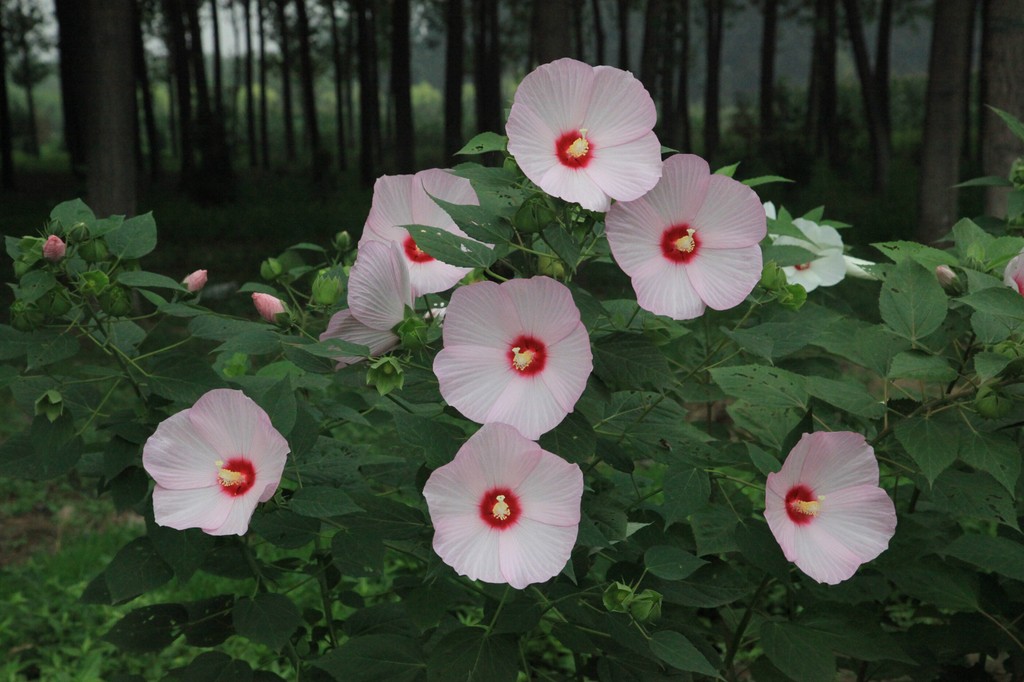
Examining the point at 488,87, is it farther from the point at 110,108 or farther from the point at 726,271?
the point at 726,271

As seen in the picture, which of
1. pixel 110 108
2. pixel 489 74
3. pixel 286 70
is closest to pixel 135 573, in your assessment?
pixel 110 108

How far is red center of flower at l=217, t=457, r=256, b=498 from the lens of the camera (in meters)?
1.28

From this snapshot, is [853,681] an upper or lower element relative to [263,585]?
lower

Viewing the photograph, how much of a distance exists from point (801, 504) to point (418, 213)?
0.64m

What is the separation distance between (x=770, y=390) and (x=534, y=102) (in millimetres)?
577

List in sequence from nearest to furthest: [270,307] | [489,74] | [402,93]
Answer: [270,307] → [402,93] → [489,74]

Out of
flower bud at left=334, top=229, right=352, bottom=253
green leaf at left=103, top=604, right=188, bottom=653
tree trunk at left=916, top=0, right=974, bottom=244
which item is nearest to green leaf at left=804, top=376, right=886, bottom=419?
flower bud at left=334, top=229, right=352, bottom=253

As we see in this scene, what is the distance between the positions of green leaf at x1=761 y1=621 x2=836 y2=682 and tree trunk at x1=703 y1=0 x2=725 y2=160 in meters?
14.3

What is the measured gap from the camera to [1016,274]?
4.84ft

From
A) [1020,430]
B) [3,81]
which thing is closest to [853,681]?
[1020,430]

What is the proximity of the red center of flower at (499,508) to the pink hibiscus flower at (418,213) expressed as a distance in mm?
320

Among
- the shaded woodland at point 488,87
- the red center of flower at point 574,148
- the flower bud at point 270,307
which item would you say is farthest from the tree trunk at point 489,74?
the red center of flower at point 574,148

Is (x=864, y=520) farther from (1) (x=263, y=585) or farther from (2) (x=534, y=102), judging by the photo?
(1) (x=263, y=585)

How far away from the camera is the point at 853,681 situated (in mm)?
2672
